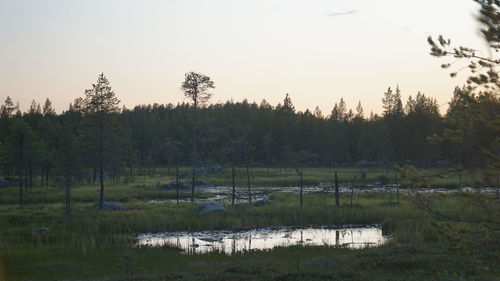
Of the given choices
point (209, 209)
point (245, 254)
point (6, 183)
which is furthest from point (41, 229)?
point (6, 183)

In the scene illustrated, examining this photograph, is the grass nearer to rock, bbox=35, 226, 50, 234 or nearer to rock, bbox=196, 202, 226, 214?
rock, bbox=35, 226, 50, 234

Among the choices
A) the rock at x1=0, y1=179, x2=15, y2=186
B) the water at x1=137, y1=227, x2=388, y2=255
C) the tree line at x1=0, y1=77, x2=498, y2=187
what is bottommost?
the water at x1=137, y1=227, x2=388, y2=255

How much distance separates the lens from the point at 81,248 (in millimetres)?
24484

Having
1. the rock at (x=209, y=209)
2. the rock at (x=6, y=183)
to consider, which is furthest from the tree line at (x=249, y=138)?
the rock at (x=209, y=209)

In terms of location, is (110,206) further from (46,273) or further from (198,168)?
(198,168)

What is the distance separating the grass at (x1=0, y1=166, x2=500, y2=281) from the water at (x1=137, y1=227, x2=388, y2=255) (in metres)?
1.12

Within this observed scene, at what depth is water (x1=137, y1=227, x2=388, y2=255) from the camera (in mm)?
25984

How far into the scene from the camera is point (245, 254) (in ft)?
75.3

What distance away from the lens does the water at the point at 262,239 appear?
85.3ft

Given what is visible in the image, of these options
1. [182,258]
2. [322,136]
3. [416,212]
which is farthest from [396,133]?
[182,258]

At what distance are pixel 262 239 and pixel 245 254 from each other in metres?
6.15

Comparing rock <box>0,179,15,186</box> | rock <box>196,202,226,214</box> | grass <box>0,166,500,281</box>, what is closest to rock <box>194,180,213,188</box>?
rock <box>0,179,15,186</box>

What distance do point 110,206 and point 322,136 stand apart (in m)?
76.6

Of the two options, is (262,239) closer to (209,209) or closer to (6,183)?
(209,209)
